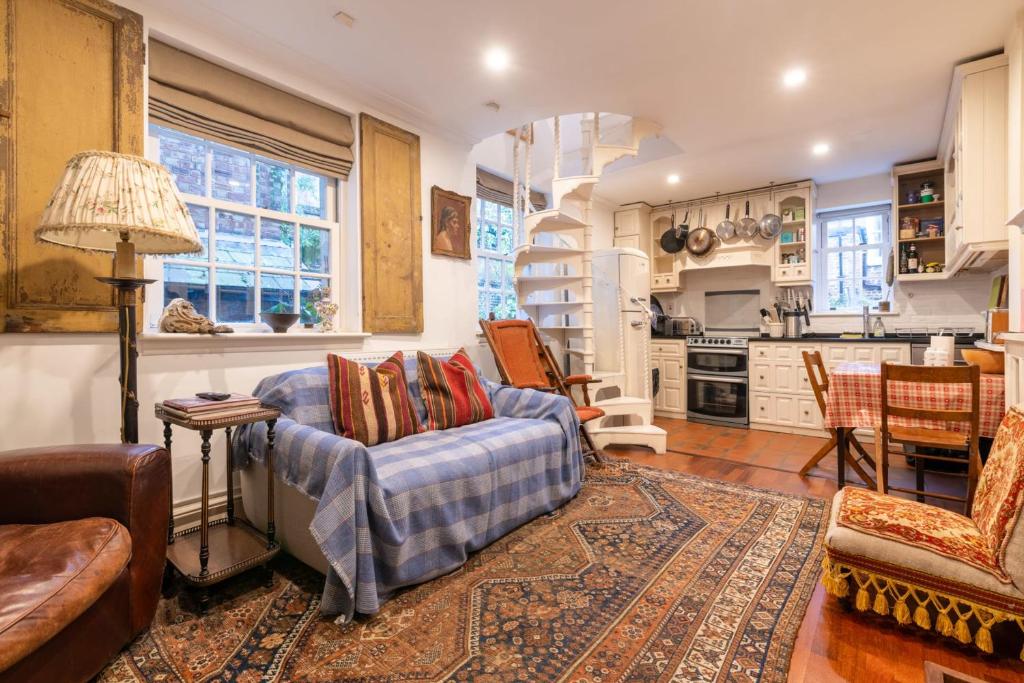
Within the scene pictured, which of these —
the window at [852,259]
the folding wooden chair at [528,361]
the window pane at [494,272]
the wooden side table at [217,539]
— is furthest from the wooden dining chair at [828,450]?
the wooden side table at [217,539]

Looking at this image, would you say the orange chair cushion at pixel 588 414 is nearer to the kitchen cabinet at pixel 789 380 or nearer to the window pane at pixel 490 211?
the window pane at pixel 490 211

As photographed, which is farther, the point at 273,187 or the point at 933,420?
the point at 273,187

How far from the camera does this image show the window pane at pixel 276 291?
2.82 metres

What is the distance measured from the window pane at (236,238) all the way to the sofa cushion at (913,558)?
3.15 m

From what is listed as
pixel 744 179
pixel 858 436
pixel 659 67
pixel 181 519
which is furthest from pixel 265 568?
pixel 744 179

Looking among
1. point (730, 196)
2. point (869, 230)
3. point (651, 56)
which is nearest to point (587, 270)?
point (651, 56)

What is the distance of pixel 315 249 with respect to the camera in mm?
3088

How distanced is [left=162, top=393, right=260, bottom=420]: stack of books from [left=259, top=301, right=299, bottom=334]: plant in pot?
79cm

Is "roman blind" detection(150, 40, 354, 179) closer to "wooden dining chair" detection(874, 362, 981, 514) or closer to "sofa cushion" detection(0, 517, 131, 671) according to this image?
"sofa cushion" detection(0, 517, 131, 671)

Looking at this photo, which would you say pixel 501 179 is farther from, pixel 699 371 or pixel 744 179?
pixel 699 371

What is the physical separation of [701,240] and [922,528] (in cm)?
441

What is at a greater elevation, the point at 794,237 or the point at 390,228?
the point at 794,237

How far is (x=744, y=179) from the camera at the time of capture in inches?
196

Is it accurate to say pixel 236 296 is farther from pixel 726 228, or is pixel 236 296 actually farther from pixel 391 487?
pixel 726 228
